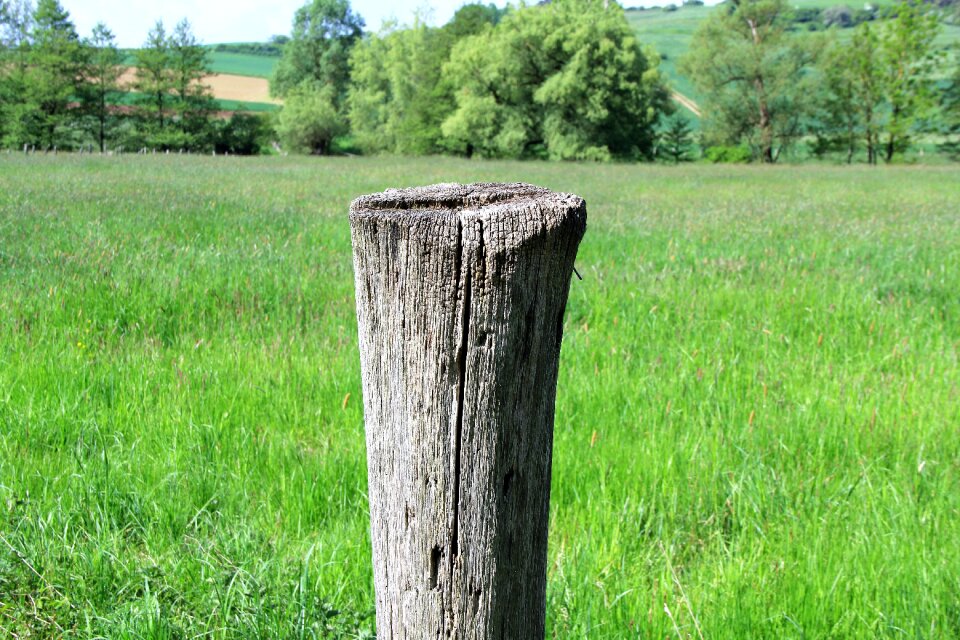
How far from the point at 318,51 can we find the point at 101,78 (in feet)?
90.6

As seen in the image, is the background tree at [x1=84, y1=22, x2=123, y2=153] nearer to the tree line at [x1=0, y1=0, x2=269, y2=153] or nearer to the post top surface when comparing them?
the tree line at [x1=0, y1=0, x2=269, y2=153]

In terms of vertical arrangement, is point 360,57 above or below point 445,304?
above

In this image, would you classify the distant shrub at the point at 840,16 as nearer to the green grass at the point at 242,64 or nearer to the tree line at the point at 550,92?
the tree line at the point at 550,92

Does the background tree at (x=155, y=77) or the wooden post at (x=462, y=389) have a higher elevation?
the background tree at (x=155, y=77)

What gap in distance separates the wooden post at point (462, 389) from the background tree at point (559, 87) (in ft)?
160

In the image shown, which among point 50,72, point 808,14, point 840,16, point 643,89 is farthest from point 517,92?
point 808,14

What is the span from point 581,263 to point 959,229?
21.9 feet

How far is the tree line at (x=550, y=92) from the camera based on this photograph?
50.6m

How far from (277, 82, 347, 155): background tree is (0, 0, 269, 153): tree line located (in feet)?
7.95

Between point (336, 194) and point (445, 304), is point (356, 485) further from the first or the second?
point (336, 194)

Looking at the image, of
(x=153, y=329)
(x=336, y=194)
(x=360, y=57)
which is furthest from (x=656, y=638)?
(x=360, y=57)

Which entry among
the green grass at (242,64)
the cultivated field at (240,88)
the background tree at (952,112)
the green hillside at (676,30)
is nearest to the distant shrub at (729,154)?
the background tree at (952,112)

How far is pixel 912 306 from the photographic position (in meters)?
6.25

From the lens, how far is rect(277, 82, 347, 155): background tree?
63750mm
